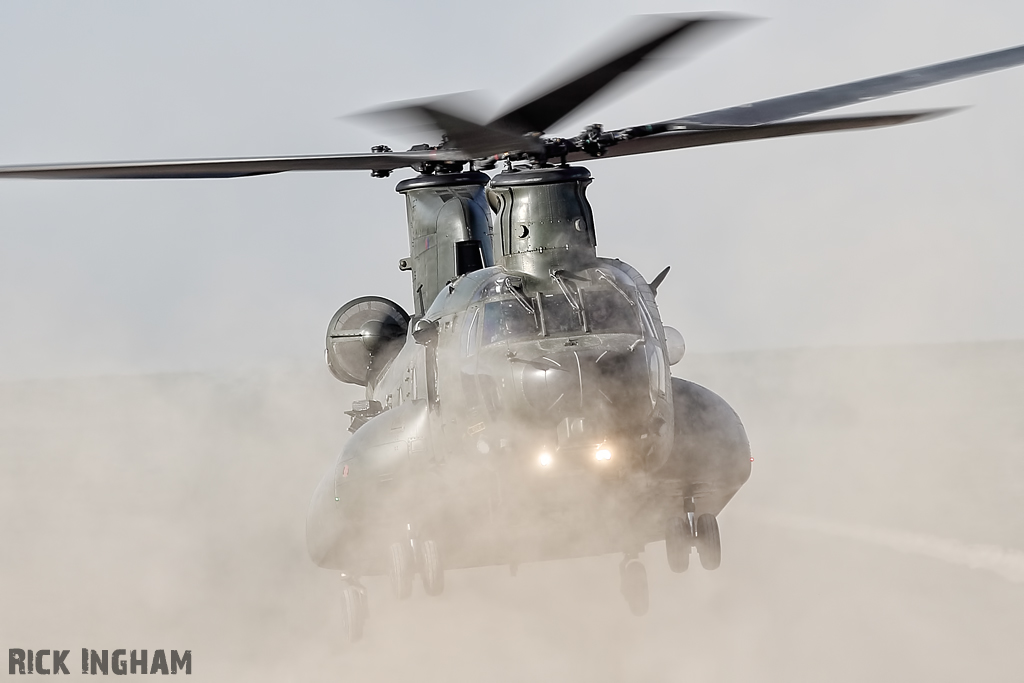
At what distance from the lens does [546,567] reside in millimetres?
10656

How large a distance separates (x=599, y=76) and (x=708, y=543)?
4.13 m

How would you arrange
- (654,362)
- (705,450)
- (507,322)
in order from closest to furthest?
(654,362), (507,322), (705,450)

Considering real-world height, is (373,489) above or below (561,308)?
below

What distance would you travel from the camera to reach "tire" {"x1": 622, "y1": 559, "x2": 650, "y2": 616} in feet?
29.6

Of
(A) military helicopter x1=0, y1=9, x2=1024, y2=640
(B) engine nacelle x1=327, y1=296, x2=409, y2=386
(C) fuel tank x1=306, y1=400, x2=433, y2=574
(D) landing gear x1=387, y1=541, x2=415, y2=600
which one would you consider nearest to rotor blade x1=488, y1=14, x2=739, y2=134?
(A) military helicopter x1=0, y1=9, x2=1024, y2=640

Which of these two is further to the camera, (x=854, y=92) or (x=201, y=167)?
(x=201, y=167)

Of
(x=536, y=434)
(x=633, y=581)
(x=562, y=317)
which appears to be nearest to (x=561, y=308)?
(x=562, y=317)

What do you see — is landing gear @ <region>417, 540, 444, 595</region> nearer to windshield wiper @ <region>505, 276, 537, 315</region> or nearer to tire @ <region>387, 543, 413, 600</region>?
tire @ <region>387, 543, 413, 600</region>

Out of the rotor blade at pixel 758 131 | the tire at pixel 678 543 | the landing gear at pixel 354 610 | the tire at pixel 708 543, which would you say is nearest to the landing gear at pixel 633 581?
the tire at pixel 678 543

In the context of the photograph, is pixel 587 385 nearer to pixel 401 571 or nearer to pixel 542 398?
pixel 542 398

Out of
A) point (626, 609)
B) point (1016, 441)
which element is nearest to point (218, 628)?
point (626, 609)

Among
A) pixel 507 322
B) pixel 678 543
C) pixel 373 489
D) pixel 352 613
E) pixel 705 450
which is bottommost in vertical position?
pixel 352 613

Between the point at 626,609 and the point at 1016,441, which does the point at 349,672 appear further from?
the point at 1016,441

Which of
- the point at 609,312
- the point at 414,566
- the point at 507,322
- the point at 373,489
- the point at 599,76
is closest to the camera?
the point at 599,76
